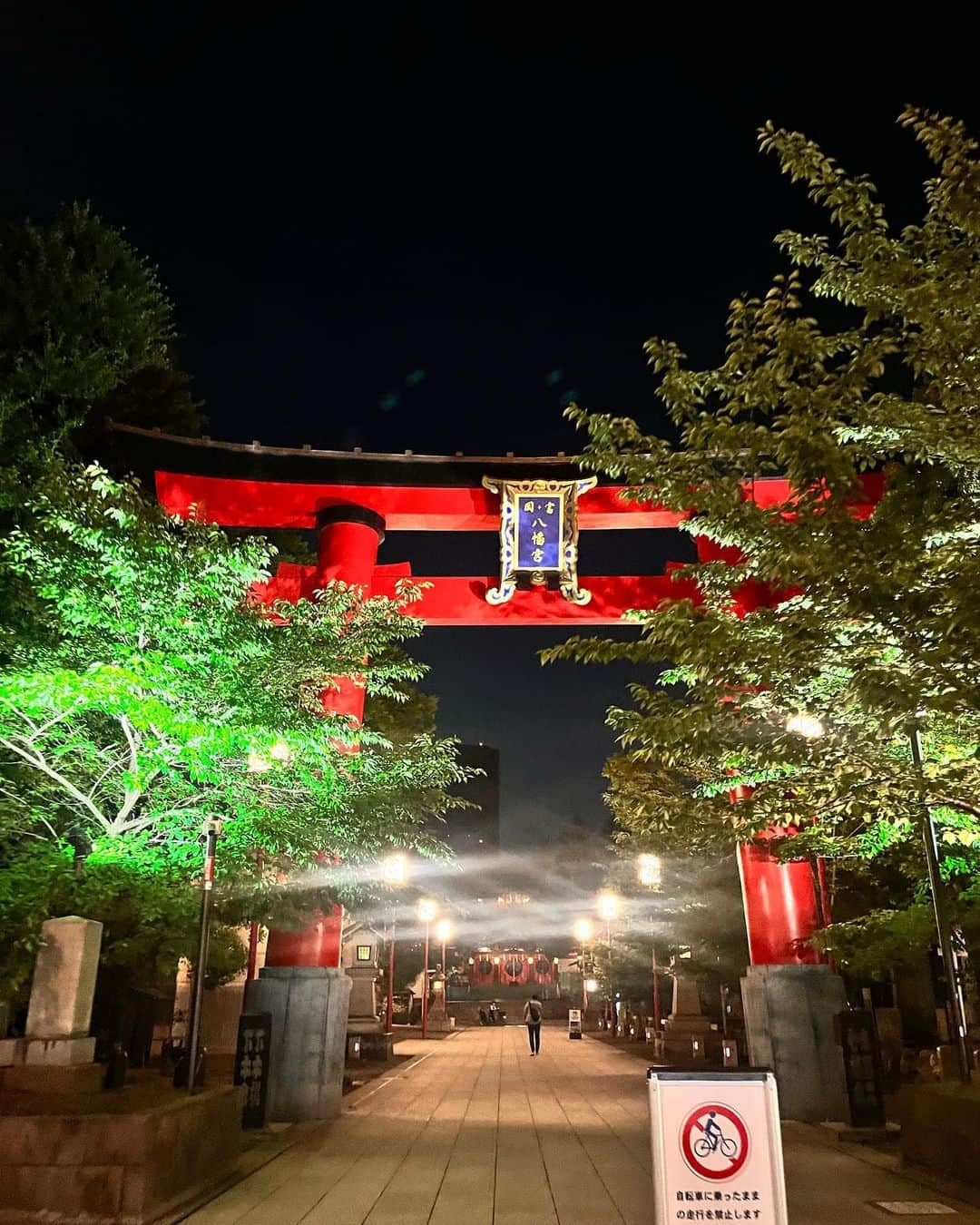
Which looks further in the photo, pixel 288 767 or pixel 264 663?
pixel 288 767

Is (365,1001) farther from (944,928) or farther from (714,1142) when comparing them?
(714,1142)

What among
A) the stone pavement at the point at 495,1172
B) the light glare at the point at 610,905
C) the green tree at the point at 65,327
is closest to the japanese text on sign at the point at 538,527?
the green tree at the point at 65,327

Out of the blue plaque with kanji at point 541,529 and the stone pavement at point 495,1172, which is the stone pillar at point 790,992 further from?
the blue plaque with kanji at point 541,529

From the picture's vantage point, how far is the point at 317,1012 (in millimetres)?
13914

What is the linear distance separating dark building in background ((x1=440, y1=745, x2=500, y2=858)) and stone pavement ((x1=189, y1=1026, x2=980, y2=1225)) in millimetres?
118188

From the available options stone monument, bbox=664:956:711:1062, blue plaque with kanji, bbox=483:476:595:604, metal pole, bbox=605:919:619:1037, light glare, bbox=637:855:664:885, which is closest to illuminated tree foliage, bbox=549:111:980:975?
blue plaque with kanji, bbox=483:476:595:604

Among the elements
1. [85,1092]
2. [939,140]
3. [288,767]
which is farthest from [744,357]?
[85,1092]

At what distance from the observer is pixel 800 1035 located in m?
13.9

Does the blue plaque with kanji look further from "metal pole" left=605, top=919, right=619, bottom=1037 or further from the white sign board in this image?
"metal pole" left=605, top=919, right=619, bottom=1037

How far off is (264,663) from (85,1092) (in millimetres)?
4885

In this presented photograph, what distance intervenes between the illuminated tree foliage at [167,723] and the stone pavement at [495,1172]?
10.1ft

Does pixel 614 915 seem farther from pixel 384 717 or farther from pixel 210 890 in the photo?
pixel 210 890

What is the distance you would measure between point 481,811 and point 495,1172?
424 feet

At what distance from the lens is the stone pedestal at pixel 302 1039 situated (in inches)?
531
